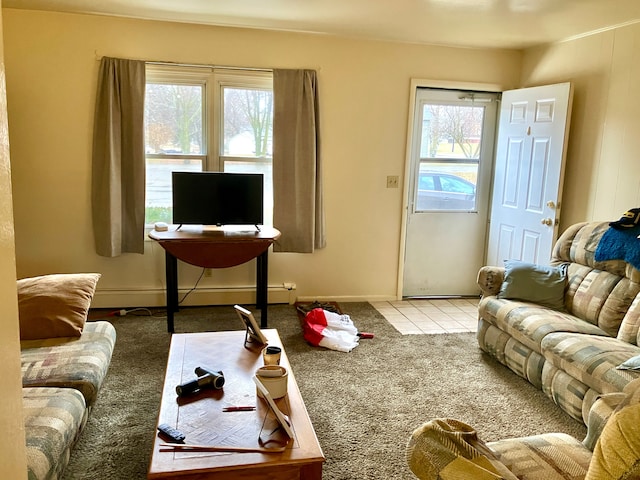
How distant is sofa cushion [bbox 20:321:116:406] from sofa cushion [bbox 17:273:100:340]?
0.04 meters

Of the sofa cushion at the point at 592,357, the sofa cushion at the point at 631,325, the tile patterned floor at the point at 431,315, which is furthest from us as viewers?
the tile patterned floor at the point at 431,315

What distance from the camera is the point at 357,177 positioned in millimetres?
4301

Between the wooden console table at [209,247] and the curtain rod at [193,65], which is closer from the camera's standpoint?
the wooden console table at [209,247]

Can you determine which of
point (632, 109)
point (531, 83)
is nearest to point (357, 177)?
point (531, 83)

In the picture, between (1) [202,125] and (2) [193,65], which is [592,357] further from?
(2) [193,65]

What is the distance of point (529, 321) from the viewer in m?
2.90

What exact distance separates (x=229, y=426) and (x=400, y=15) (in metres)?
2.86

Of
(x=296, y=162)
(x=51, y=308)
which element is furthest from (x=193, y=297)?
(x=51, y=308)

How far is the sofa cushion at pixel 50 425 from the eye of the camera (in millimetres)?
1596

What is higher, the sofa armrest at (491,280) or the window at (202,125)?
the window at (202,125)

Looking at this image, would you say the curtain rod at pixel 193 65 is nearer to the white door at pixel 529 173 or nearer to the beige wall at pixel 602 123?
the white door at pixel 529 173

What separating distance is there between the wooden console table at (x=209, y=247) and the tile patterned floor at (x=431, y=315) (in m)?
1.08

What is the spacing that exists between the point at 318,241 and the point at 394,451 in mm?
2201

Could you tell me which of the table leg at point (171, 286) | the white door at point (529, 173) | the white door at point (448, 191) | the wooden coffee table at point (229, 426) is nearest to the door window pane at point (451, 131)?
the white door at point (448, 191)
